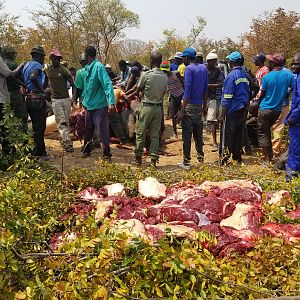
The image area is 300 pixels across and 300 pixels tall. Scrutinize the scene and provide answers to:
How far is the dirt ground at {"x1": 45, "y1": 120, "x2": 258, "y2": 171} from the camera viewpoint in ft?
23.8

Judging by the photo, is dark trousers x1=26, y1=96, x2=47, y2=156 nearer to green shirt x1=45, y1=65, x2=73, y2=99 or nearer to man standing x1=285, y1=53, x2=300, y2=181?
green shirt x1=45, y1=65, x2=73, y2=99

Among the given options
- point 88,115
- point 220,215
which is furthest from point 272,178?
point 88,115

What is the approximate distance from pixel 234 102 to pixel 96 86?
7.49ft

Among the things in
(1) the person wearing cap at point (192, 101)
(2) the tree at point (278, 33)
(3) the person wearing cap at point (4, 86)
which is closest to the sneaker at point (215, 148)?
(1) the person wearing cap at point (192, 101)

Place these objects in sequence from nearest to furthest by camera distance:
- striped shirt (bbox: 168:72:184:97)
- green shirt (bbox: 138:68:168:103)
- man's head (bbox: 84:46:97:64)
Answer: green shirt (bbox: 138:68:168:103) < man's head (bbox: 84:46:97:64) < striped shirt (bbox: 168:72:184:97)

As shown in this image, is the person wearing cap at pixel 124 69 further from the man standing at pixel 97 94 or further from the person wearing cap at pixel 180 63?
the man standing at pixel 97 94

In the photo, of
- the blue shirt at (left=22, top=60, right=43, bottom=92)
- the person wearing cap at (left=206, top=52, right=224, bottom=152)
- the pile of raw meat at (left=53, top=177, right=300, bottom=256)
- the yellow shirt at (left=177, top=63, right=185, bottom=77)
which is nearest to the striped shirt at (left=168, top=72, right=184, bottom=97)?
the yellow shirt at (left=177, top=63, right=185, bottom=77)

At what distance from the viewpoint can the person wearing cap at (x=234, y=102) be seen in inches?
269

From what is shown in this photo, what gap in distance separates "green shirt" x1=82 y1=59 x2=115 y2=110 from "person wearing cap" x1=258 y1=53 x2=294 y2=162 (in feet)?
8.58

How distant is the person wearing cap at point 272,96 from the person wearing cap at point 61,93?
11.4ft

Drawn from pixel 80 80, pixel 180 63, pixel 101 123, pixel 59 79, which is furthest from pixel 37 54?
pixel 180 63

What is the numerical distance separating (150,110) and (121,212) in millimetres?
3612

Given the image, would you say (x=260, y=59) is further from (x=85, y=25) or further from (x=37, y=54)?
(x=85, y=25)

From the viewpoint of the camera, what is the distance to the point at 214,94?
8.95 meters
